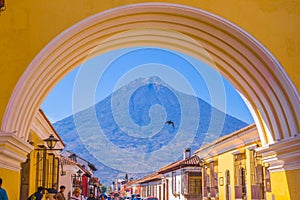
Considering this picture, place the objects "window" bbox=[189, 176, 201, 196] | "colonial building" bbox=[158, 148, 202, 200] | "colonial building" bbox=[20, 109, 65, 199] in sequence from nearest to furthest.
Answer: "colonial building" bbox=[20, 109, 65, 199]
"colonial building" bbox=[158, 148, 202, 200]
"window" bbox=[189, 176, 201, 196]

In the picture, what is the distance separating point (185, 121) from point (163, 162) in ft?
4.48

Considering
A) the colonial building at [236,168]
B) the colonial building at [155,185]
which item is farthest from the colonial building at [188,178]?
the colonial building at [155,185]

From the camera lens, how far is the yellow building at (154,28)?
25.9 ft

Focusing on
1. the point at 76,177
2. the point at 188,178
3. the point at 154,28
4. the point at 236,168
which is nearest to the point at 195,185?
the point at 188,178

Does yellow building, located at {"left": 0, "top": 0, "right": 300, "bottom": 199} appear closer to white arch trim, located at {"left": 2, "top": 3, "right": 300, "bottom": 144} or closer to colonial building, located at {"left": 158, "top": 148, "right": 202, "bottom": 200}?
white arch trim, located at {"left": 2, "top": 3, "right": 300, "bottom": 144}

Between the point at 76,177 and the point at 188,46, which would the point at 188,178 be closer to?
the point at 76,177

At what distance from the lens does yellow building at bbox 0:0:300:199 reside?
7.88 m

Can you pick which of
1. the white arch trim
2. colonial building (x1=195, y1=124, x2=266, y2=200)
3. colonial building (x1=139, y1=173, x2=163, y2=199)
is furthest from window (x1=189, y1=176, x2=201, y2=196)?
the white arch trim

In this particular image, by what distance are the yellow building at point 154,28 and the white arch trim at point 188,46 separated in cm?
2

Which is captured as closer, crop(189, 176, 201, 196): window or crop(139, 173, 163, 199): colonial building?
crop(189, 176, 201, 196): window

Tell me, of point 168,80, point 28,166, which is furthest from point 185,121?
point 28,166

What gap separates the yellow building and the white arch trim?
0.02 metres

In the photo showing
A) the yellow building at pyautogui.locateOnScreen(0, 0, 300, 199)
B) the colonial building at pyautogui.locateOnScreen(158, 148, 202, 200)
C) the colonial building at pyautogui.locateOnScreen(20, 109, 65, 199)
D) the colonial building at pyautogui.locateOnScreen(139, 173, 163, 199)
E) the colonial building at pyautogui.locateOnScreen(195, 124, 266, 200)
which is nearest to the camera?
the yellow building at pyautogui.locateOnScreen(0, 0, 300, 199)

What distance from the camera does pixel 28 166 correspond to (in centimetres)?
1192
